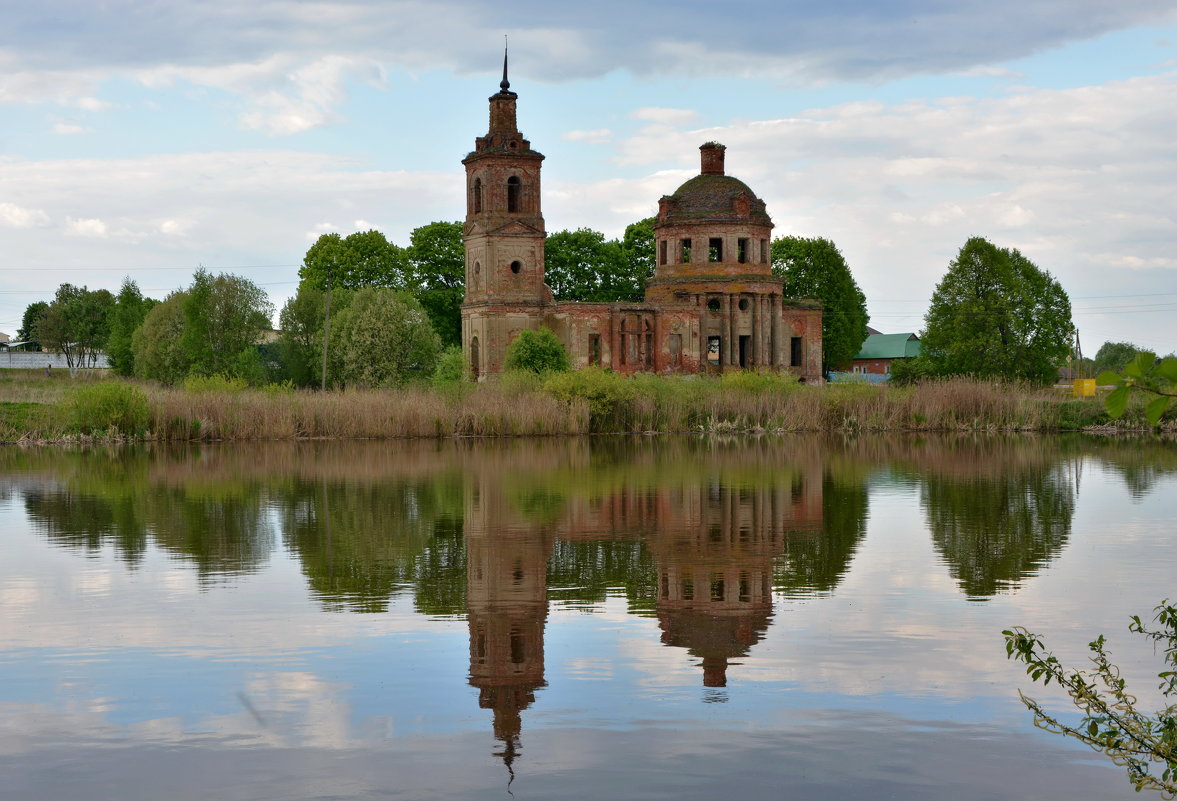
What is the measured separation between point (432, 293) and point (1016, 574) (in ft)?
197

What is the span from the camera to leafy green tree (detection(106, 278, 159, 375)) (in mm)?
78562

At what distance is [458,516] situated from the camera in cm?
1869

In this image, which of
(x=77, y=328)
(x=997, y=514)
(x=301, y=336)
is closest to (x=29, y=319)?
(x=77, y=328)

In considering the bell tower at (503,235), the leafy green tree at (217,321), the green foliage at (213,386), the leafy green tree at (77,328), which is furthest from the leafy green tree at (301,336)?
the leafy green tree at (77,328)

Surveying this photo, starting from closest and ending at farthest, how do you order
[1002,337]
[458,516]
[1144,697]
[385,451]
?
1. [1144,697]
2. [458,516]
3. [385,451]
4. [1002,337]

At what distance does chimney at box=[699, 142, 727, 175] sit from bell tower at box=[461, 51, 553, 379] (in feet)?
38.1

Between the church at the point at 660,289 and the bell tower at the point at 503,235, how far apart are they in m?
0.04

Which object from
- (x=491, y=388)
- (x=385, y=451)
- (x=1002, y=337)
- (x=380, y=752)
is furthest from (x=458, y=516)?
(x=1002, y=337)

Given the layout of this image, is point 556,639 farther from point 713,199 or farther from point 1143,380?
point 713,199

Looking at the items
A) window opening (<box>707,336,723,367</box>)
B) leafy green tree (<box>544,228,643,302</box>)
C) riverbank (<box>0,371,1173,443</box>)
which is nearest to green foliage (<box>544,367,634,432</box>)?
riverbank (<box>0,371,1173,443</box>)

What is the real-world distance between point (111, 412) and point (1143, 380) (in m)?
36.7

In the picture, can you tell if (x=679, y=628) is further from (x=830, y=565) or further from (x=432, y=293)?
(x=432, y=293)

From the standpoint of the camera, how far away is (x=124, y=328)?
3179 inches

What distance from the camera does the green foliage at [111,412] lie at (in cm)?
3741
